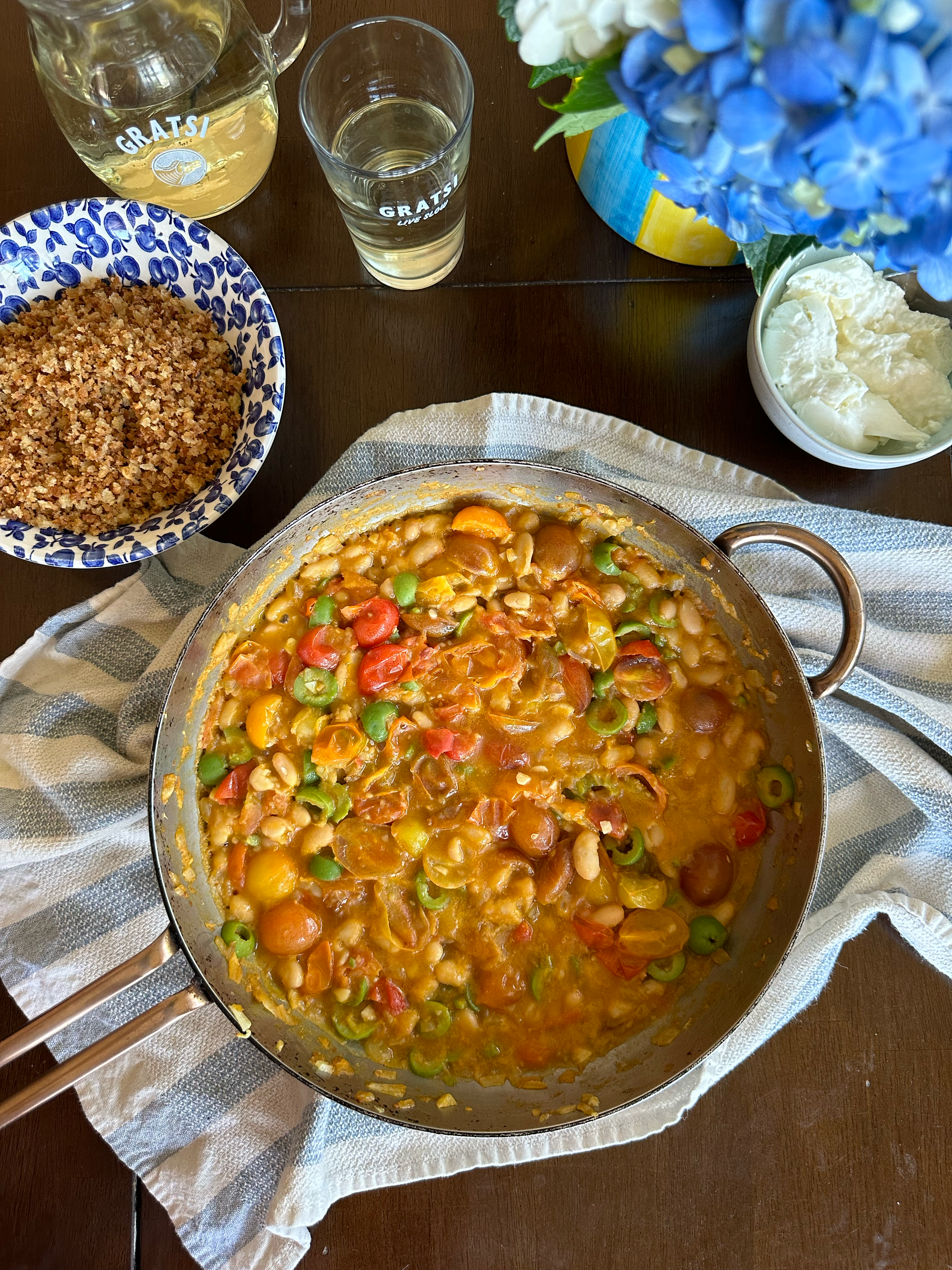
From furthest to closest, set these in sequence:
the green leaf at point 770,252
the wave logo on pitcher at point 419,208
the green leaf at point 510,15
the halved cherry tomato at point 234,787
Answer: the halved cherry tomato at point 234,787, the wave logo on pitcher at point 419,208, the green leaf at point 770,252, the green leaf at point 510,15

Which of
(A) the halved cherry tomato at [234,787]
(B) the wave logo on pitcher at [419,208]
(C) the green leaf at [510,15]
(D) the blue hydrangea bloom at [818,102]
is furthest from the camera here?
(A) the halved cherry tomato at [234,787]

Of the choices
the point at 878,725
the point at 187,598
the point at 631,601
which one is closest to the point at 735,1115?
the point at 878,725

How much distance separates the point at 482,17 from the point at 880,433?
1.12 metres

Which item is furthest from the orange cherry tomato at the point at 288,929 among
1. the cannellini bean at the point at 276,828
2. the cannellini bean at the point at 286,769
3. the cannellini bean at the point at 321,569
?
the cannellini bean at the point at 321,569

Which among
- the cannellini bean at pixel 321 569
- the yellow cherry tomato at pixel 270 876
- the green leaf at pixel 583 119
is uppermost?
the green leaf at pixel 583 119

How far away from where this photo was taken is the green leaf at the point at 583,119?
982 mm

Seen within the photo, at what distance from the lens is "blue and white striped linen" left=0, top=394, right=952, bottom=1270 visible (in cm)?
166

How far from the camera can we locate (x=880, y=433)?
167cm

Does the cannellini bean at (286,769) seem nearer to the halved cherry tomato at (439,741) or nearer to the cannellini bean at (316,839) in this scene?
the cannellini bean at (316,839)

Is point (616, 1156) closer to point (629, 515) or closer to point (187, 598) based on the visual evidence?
point (629, 515)

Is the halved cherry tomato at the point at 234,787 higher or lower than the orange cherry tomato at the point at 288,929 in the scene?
higher

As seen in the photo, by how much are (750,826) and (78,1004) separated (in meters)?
1.11

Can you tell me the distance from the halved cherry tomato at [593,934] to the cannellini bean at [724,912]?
0.60 feet

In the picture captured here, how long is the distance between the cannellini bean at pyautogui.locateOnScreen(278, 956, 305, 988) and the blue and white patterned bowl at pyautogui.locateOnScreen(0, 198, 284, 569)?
0.73 metres
